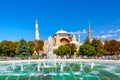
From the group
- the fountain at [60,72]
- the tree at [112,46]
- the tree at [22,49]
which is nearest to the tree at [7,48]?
the tree at [22,49]

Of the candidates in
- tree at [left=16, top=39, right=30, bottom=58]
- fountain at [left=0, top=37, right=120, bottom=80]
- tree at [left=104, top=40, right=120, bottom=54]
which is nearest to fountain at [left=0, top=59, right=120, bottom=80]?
fountain at [left=0, top=37, right=120, bottom=80]

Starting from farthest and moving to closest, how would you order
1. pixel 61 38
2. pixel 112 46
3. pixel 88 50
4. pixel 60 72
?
pixel 61 38 < pixel 112 46 < pixel 88 50 < pixel 60 72

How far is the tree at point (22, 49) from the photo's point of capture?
40875 millimetres

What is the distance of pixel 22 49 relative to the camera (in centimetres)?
4084

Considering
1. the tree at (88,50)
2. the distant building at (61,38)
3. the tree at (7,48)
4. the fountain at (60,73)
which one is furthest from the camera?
the distant building at (61,38)

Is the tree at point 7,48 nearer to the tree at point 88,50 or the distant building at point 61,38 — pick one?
the tree at point 88,50

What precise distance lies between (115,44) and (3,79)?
35.4m

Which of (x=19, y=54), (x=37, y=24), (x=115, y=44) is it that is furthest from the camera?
(x=37, y=24)

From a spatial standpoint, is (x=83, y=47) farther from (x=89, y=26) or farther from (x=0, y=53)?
(x=89, y=26)

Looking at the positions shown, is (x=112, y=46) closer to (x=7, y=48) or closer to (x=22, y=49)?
(x=22, y=49)

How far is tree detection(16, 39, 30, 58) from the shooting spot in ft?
134

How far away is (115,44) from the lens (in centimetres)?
4694

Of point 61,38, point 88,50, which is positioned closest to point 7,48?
point 88,50

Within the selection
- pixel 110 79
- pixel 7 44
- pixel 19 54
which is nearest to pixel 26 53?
pixel 19 54
